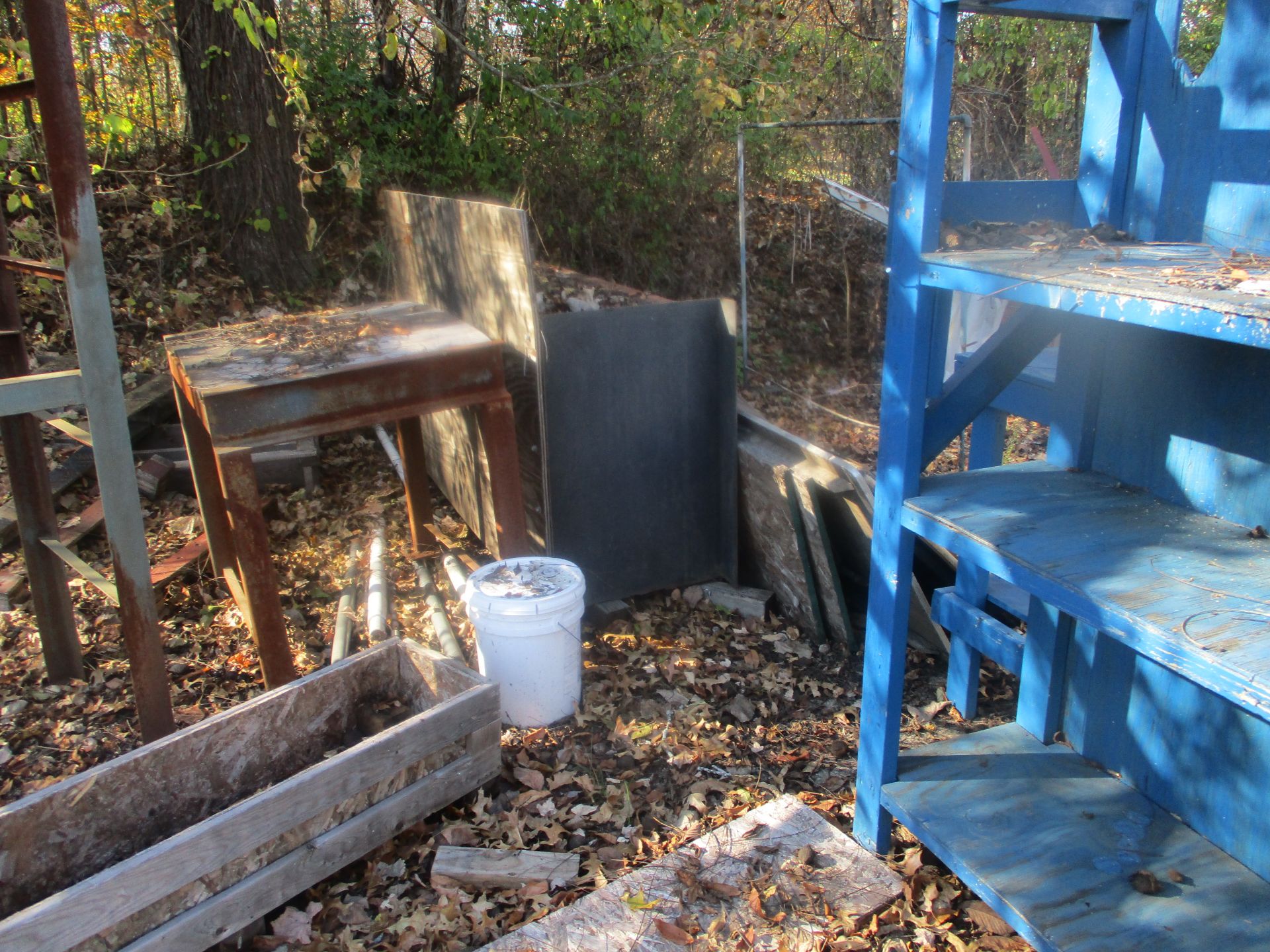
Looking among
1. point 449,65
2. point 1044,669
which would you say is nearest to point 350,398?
point 1044,669

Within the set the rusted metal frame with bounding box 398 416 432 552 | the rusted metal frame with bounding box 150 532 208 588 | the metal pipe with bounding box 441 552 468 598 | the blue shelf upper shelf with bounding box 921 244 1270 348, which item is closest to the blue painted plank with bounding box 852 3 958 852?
the blue shelf upper shelf with bounding box 921 244 1270 348

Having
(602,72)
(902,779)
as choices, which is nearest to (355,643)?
(902,779)

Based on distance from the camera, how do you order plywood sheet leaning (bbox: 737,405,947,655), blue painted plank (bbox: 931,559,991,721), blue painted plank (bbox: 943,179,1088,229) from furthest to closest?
plywood sheet leaning (bbox: 737,405,947,655) → blue painted plank (bbox: 931,559,991,721) → blue painted plank (bbox: 943,179,1088,229)

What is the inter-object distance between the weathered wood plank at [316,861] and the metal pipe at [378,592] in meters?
0.97

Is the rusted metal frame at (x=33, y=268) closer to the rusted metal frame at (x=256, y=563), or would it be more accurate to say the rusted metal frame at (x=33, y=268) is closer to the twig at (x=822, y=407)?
the rusted metal frame at (x=256, y=563)

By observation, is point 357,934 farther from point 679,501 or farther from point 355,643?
point 679,501

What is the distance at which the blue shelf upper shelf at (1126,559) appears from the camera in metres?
1.66

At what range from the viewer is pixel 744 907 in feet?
8.66

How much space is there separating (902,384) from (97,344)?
236 cm

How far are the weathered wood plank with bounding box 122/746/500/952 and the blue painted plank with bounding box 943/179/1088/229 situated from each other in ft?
7.39

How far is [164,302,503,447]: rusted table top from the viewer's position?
3.28 metres

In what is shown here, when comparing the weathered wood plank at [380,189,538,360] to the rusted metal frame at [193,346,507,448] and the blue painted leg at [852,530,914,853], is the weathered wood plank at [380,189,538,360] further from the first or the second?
the blue painted leg at [852,530,914,853]

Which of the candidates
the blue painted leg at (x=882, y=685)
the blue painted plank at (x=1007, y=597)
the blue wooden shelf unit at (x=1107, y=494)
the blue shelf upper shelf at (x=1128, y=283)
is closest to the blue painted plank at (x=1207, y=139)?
the blue wooden shelf unit at (x=1107, y=494)

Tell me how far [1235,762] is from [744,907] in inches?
53.6
